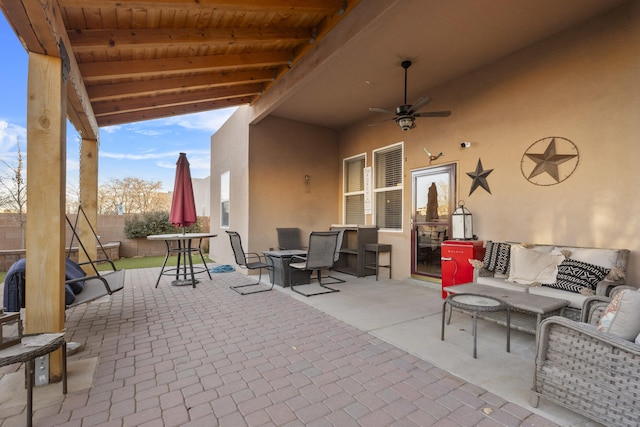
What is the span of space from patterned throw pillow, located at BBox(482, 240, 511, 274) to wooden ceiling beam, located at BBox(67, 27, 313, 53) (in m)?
3.87

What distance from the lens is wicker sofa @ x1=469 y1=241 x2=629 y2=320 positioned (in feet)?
9.73

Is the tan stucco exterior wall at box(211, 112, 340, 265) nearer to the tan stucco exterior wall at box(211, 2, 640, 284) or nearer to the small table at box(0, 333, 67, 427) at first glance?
the tan stucco exterior wall at box(211, 2, 640, 284)

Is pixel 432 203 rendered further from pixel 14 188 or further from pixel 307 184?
pixel 14 188

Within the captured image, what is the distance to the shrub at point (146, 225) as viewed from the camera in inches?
369

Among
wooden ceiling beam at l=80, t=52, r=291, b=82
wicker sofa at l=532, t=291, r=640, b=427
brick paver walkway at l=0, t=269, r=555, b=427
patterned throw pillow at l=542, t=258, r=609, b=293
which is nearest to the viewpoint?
wicker sofa at l=532, t=291, r=640, b=427

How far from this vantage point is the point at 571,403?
1727 millimetres

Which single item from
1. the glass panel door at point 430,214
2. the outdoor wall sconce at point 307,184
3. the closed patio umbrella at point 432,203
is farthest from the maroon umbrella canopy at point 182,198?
the closed patio umbrella at point 432,203

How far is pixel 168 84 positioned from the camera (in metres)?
4.65

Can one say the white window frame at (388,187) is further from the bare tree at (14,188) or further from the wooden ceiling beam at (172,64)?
the bare tree at (14,188)

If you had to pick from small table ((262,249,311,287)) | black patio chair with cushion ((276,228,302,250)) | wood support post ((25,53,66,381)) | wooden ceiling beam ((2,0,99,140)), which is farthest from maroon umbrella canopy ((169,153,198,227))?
wood support post ((25,53,66,381))

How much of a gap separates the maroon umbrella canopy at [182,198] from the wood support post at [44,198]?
10.6ft

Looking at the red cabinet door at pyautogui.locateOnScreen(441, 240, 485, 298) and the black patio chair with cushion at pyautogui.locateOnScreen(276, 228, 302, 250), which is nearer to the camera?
the red cabinet door at pyautogui.locateOnScreen(441, 240, 485, 298)

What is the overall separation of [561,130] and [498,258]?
6.03ft

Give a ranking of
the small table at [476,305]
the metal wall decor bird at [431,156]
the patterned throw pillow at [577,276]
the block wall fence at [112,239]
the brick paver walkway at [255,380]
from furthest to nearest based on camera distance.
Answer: the block wall fence at [112,239], the metal wall decor bird at [431,156], the patterned throw pillow at [577,276], the small table at [476,305], the brick paver walkway at [255,380]
